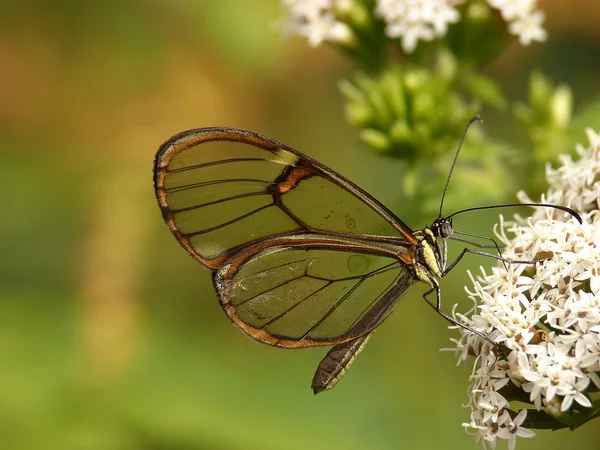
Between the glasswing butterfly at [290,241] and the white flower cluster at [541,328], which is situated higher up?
the glasswing butterfly at [290,241]

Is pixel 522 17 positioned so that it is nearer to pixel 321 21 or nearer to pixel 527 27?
pixel 527 27

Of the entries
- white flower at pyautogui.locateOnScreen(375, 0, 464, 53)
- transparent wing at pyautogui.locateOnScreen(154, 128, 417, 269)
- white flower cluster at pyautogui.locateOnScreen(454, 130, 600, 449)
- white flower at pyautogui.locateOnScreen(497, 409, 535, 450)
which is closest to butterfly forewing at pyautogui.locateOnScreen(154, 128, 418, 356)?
transparent wing at pyautogui.locateOnScreen(154, 128, 417, 269)

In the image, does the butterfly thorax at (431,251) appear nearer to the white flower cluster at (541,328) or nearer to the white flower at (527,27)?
the white flower cluster at (541,328)

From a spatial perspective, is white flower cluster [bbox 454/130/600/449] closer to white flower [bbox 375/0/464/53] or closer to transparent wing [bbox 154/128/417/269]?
transparent wing [bbox 154/128/417/269]

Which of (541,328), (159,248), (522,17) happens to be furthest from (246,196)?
(159,248)

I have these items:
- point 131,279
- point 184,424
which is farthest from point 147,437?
point 131,279

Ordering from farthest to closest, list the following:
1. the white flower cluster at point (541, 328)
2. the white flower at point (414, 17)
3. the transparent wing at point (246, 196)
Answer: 1. the white flower at point (414, 17)
2. the transparent wing at point (246, 196)
3. the white flower cluster at point (541, 328)

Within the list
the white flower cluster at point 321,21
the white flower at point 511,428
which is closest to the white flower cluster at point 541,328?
the white flower at point 511,428
